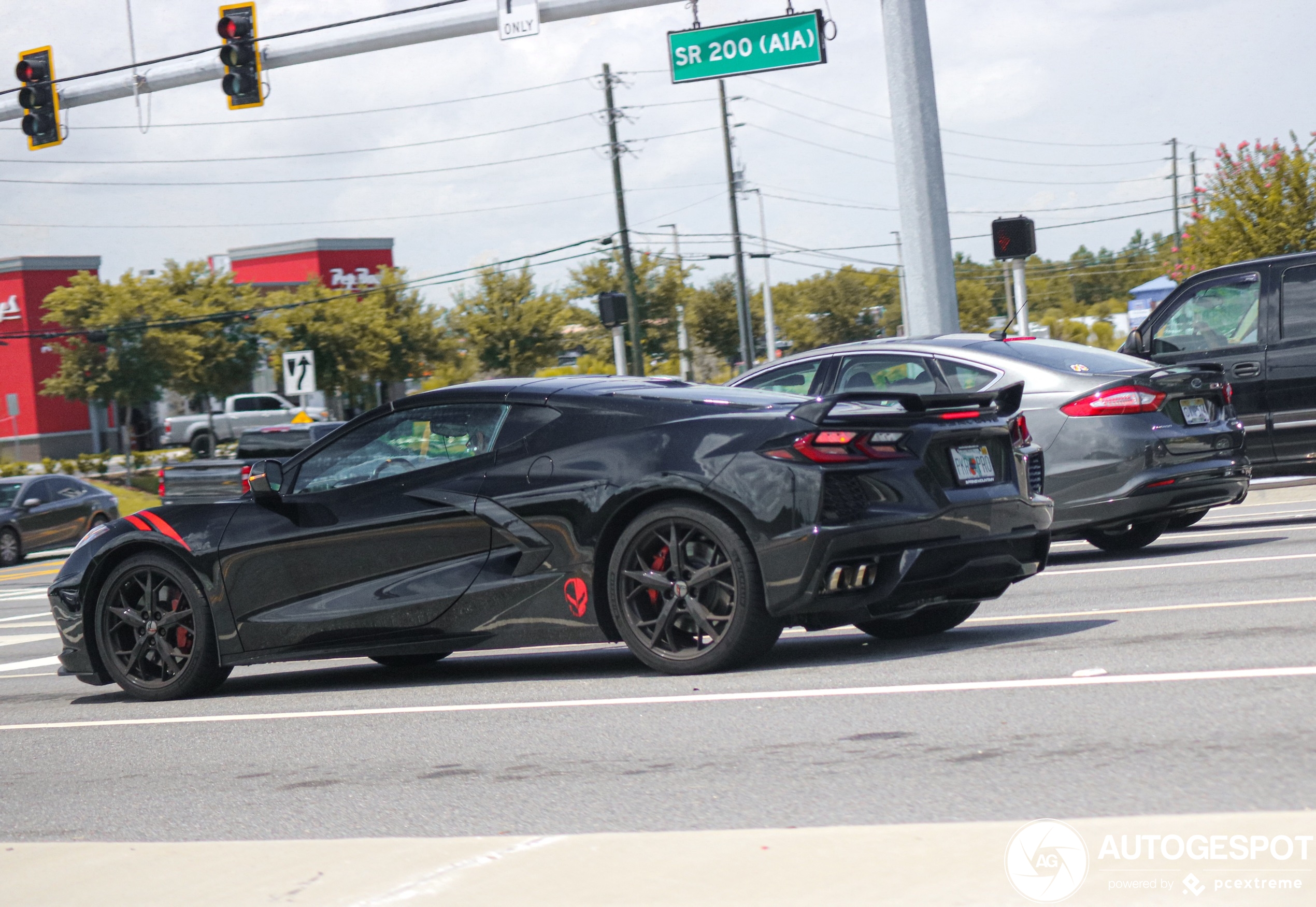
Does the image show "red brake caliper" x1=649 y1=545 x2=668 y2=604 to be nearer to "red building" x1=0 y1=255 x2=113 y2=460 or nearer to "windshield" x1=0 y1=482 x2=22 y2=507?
"windshield" x1=0 y1=482 x2=22 y2=507

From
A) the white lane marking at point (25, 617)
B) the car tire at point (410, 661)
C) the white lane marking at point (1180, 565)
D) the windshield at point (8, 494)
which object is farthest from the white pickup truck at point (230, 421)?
the car tire at point (410, 661)

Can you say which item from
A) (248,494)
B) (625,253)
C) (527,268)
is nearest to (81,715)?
(248,494)

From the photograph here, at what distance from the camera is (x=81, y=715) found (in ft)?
25.1

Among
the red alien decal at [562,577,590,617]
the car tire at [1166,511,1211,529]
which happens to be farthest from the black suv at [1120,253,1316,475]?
the red alien decal at [562,577,590,617]

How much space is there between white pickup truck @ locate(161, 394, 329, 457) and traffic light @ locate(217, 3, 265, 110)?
3291 cm

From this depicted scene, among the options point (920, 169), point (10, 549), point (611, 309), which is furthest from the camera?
point (611, 309)

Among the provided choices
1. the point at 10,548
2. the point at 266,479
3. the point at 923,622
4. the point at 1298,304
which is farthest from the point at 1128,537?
the point at 10,548

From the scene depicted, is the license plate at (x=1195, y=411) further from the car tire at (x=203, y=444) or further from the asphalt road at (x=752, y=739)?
the car tire at (x=203, y=444)

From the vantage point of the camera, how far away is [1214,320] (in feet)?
38.3

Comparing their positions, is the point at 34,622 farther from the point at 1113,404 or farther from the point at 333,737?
the point at 1113,404

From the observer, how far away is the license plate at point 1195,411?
385 inches

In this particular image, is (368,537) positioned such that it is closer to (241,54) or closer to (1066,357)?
(1066,357)

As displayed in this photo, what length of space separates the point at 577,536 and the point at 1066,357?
4.66m

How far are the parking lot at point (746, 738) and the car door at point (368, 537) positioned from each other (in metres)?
0.41
